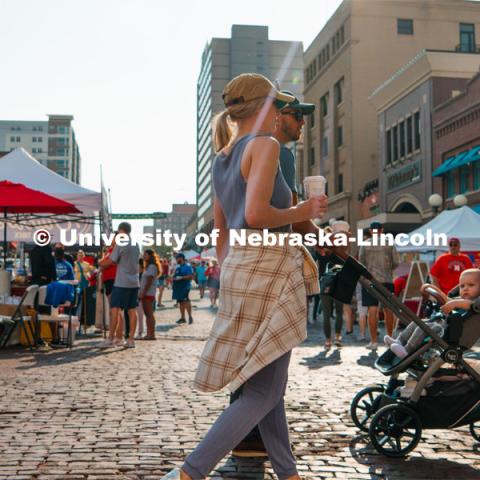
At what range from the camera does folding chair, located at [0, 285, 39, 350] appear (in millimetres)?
10406

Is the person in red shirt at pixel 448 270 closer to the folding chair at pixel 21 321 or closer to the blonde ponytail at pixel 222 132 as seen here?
the folding chair at pixel 21 321

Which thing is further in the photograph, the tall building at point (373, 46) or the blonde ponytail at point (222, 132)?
the tall building at point (373, 46)

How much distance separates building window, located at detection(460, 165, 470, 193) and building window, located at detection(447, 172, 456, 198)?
93 cm

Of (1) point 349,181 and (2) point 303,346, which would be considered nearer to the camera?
(2) point 303,346

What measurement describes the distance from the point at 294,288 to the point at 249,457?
174cm

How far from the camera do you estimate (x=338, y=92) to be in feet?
179

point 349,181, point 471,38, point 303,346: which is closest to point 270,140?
point 303,346

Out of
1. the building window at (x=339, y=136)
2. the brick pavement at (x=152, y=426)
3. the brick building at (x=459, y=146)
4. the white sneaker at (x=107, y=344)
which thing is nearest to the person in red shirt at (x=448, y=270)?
the brick pavement at (x=152, y=426)

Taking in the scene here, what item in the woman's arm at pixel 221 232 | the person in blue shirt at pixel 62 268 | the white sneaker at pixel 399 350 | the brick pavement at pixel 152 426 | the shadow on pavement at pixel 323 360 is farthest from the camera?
the person in blue shirt at pixel 62 268

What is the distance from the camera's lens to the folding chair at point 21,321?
1041 cm

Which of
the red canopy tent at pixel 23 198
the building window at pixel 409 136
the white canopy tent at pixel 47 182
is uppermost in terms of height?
the building window at pixel 409 136

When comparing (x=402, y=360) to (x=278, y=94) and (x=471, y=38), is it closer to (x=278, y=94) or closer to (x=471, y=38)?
(x=278, y=94)

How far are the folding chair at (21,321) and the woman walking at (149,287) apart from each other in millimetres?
2324

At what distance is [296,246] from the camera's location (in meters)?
3.12
